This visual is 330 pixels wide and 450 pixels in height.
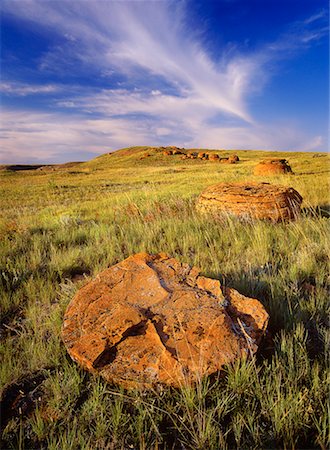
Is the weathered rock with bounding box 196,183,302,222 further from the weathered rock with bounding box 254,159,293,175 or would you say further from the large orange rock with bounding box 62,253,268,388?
the weathered rock with bounding box 254,159,293,175

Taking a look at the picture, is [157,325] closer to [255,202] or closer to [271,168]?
[255,202]

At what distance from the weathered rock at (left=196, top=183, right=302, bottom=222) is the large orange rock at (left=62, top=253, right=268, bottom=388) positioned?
362 cm

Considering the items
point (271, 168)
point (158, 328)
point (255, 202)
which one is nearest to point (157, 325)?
point (158, 328)

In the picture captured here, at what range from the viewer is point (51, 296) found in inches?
126

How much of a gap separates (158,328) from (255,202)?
442cm

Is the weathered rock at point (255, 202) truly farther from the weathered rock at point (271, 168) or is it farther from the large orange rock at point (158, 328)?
the weathered rock at point (271, 168)

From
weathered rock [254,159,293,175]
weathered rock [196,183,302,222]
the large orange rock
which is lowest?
the large orange rock

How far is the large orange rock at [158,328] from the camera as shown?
5.81ft

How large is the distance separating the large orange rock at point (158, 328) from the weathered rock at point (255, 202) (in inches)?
143

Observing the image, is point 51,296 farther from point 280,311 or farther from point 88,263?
point 280,311

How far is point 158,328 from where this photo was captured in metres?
1.98

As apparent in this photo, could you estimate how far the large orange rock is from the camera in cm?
177

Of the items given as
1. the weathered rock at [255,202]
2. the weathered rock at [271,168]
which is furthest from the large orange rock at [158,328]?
the weathered rock at [271,168]

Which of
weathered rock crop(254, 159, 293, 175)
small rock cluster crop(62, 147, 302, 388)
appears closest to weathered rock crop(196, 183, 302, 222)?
small rock cluster crop(62, 147, 302, 388)
